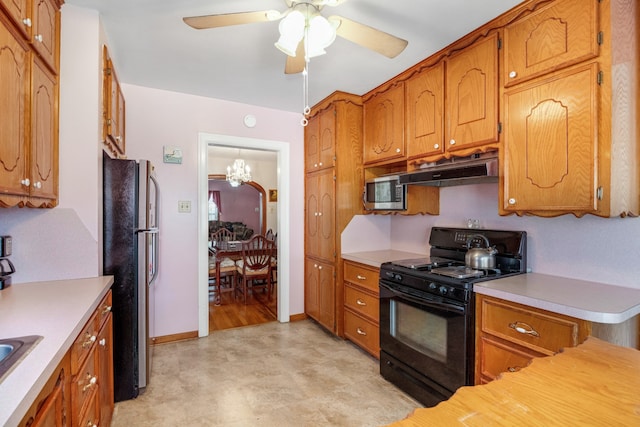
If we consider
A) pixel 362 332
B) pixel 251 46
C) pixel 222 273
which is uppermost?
pixel 251 46

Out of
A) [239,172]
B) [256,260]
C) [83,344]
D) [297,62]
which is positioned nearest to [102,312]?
[83,344]

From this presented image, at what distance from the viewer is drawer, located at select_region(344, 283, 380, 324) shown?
2.52m

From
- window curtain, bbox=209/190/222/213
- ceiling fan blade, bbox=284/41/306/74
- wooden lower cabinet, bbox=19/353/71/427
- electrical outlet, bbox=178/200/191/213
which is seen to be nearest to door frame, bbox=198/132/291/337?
electrical outlet, bbox=178/200/191/213

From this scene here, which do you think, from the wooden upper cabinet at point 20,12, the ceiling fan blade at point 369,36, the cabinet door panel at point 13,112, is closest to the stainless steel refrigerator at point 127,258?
the cabinet door panel at point 13,112

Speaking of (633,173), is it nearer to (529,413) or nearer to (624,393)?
(624,393)

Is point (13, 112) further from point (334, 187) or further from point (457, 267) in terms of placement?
point (457, 267)

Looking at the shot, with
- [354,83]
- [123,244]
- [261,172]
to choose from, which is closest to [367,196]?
[354,83]

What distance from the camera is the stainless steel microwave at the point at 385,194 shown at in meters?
2.57

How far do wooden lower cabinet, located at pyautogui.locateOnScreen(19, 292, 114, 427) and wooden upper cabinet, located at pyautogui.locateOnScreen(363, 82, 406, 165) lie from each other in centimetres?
225

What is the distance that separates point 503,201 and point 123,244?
7.71ft

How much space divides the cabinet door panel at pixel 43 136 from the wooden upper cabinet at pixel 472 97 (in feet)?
7.64

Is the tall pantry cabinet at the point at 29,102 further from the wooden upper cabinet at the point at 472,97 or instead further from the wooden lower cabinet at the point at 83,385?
the wooden upper cabinet at the point at 472,97

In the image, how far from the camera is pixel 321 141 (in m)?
3.24

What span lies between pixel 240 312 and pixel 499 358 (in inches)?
117
